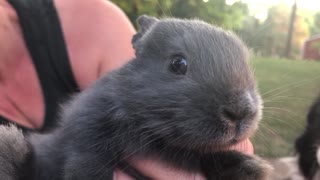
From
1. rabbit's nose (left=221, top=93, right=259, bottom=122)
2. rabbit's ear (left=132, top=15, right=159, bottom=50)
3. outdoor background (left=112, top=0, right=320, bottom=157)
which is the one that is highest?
rabbit's ear (left=132, top=15, right=159, bottom=50)

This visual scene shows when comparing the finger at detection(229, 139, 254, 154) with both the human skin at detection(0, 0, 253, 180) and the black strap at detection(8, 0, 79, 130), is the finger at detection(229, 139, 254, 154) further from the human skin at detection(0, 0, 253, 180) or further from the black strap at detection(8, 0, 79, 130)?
the black strap at detection(8, 0, 79, 130)

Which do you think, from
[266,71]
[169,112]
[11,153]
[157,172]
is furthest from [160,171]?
[266,71]

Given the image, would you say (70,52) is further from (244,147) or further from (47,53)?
(244,147)

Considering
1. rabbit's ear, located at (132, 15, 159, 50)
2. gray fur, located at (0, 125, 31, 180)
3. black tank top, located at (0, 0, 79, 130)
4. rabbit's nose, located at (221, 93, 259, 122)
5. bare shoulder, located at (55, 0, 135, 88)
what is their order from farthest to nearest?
bare shoulder, located at (55, 0, 135, 88) → black tank top, located at (0, 0, 79, 130) → rabbit's ear, located at (132, 15, 159, 50) → gray fur, located at (0, 125, 31, 180) → rabbit's nose, located at (221, 93, 259, 122)

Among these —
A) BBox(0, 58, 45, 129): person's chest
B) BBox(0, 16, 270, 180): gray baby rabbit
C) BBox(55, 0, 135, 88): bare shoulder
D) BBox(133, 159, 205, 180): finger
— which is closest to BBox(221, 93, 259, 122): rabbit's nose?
BBox(0, 16, 270, 180): gray baby rabbit

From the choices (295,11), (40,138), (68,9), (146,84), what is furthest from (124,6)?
(295,11)

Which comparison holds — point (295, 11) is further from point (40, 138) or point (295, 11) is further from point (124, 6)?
point (40, 138)

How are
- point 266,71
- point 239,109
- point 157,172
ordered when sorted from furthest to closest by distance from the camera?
point 266,71 → point 157,172 → point 239,109
